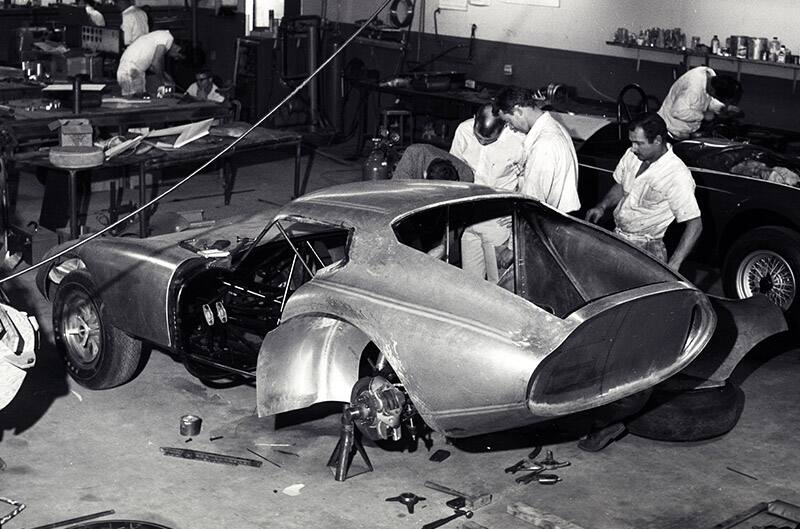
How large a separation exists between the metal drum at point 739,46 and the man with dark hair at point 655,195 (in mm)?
5350

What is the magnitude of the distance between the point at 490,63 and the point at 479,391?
443 inches

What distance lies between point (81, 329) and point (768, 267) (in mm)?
5155

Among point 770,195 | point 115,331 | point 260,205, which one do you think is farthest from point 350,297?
point 260,205

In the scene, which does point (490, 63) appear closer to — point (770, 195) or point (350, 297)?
point (770, 195)

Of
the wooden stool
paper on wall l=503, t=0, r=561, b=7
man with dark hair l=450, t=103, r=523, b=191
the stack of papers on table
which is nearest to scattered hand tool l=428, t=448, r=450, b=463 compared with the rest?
man with dark hair l=450, t=103, r=523, b=191

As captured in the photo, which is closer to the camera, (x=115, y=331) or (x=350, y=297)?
(x=350, y=297)

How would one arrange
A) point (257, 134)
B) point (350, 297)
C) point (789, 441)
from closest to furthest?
point (350, 297) < point (789, 441) < point (257, 134)

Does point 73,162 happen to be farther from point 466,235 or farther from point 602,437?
point 602,437

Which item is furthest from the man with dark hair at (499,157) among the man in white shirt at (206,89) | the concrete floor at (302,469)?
the man in white shirt at (206,89)

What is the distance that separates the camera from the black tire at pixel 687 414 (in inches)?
253

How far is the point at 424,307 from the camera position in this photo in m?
5.30

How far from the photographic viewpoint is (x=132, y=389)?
7.19m

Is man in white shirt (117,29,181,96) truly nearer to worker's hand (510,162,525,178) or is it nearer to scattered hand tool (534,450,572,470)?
worker's hand (510,162,525,178)

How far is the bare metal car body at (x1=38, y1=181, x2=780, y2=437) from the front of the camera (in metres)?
5.18
